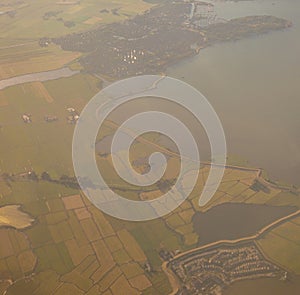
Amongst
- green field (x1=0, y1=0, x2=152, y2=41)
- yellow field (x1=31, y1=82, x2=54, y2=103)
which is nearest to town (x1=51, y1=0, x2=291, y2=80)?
green field (x1=0, y1=0, x2=152, y2=41)

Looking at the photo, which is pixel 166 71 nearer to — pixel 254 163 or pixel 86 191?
pixel 254 163

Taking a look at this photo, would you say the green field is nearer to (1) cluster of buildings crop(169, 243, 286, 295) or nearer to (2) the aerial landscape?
(2) the aerial landscape

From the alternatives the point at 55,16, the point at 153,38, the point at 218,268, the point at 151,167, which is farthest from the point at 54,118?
the point at 55,16

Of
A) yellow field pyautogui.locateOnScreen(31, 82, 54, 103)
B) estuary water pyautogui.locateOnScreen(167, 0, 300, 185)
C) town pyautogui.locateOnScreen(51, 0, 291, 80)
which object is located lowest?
yellow field pyautogui.locateOnScreen(31, 82, 54, 103)

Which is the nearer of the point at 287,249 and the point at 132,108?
the point at 287,249

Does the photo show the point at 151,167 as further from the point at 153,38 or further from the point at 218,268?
the point at 153,38

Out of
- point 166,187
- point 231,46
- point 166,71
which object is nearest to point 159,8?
point 231,46
